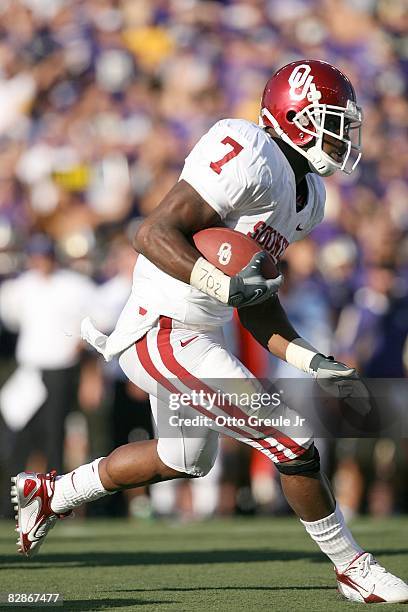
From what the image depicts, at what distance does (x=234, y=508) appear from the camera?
8734mm

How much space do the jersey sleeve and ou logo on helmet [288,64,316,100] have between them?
1.27 ft

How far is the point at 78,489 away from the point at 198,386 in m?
0.63

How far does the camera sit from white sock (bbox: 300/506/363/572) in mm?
4188

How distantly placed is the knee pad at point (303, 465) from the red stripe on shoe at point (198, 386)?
27 mm

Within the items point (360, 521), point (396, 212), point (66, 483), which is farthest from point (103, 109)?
point (66, 483)

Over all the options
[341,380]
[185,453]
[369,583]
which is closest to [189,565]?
[185,453]

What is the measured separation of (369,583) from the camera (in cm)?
414

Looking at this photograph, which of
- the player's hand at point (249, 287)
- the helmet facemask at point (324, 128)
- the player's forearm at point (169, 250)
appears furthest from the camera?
the helmet facemask at point (324, 128)

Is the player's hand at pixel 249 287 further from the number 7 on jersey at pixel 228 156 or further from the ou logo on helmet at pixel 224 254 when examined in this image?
the number 7 on jersey at pixel 228 156

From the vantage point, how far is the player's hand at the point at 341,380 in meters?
4.09

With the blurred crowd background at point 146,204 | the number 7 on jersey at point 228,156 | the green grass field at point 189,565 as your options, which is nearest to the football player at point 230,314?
the number 7 on jersey at point 228,156

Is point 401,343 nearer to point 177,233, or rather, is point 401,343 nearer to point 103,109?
point 103,109
